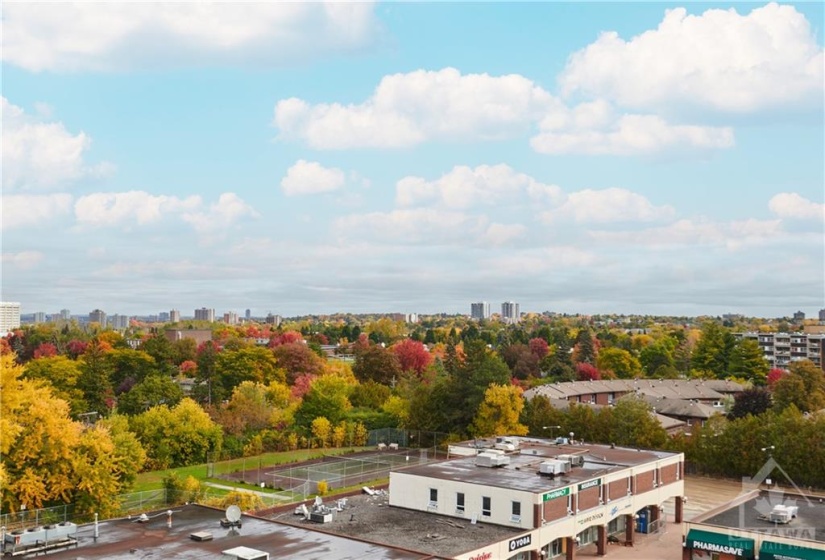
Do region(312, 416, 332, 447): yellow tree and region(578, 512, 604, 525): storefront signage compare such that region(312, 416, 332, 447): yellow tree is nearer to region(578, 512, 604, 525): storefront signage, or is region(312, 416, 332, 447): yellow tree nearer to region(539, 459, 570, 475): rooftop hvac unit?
region(539, 459, 570, 475): rooftop hvac unit

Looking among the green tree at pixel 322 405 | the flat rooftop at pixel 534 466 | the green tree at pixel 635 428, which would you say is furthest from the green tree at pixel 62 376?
the green tree at pixel 635 428

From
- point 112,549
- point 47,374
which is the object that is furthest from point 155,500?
point 47,374

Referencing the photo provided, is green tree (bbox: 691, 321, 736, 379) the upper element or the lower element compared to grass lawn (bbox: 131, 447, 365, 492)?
upper

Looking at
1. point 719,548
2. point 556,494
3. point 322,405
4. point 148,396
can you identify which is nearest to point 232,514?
point 556,494

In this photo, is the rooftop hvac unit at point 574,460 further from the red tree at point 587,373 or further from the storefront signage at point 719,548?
the red tree at point 587,373

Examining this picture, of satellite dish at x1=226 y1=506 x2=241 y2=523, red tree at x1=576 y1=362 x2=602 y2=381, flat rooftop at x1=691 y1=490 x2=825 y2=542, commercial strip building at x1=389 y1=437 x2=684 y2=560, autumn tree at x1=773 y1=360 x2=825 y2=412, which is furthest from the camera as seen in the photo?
red tree at x1=576 y1=362 x2=602 y2=381

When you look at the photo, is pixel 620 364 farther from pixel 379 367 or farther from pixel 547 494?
pixel 547 494

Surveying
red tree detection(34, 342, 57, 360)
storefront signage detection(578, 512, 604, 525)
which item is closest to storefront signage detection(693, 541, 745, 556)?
storefront signage detection(578, 512, 604, 525)
